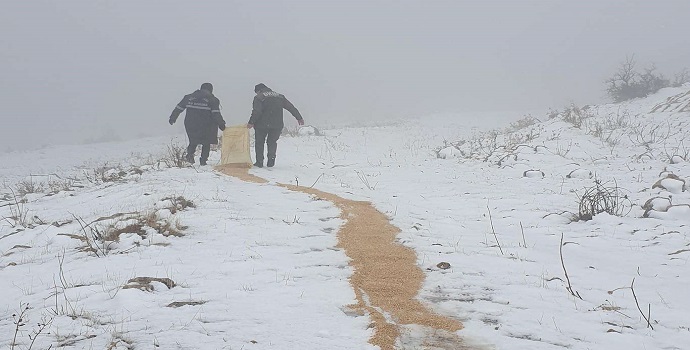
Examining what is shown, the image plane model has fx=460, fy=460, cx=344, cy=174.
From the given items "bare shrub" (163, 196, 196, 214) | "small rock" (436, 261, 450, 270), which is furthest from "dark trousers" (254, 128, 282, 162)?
"small rock" (436, 261, 450, 270)

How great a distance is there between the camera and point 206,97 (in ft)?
34.3

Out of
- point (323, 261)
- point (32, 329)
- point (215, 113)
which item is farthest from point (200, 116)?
point (32, 329)

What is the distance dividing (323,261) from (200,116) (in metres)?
7.54

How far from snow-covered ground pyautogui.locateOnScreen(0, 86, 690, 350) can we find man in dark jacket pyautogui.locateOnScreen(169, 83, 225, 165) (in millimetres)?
1868

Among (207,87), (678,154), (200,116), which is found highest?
(207,87)

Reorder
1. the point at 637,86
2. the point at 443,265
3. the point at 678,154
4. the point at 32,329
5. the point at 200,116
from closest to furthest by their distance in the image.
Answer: the point at 32,329 → the point at 443,265 → the point at 678,154 → the point at 200,116 → the point at 637,86

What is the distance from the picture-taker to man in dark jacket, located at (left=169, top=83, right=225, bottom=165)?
1035cm

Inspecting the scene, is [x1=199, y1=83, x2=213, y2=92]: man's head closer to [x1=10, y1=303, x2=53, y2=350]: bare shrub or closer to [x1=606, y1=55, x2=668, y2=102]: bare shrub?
[x1=10, y1=303, x2=53, y2=350]: bare shrub

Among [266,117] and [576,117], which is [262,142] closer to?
[266,117]

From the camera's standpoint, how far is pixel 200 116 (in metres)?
10.4

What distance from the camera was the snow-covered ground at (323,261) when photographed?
7.92 feet

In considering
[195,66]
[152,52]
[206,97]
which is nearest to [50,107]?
[195,66]

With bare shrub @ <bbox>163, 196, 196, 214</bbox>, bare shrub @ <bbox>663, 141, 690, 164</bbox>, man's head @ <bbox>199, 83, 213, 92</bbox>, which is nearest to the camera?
bare shrub @ <bbox>163, 196, 196, 214</bbox>

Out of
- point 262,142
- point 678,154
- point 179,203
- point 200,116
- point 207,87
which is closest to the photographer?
point 179,203
